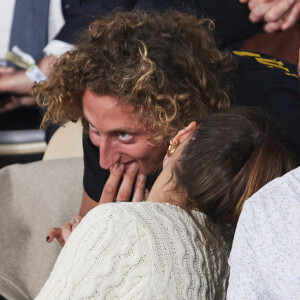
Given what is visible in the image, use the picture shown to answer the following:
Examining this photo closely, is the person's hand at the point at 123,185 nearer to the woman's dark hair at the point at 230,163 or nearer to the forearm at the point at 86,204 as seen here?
the forearm at the point at 86,204

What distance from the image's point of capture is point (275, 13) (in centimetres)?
168

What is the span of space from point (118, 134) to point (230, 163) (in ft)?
1.25

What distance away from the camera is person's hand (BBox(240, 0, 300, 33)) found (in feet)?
5.48

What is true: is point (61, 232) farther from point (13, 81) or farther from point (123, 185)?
point (13, 81)

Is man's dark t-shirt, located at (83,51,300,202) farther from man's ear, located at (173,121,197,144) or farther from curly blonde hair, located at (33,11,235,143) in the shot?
man's ear, located at (173,121,197,144)

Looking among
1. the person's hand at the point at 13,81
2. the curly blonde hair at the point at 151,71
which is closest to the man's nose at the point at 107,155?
the curly blonde hair at the point at 151,71

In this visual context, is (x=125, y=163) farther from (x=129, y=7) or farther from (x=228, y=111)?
(x=129, y=7)

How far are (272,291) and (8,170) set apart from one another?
1043mm

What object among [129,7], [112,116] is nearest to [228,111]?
[112,116]

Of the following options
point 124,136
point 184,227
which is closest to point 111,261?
point 184,227

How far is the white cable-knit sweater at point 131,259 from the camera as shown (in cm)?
79

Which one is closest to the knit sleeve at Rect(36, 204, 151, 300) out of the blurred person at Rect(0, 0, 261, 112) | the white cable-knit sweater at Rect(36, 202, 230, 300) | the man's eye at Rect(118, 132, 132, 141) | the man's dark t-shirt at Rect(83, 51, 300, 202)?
the white cable-knit sweater at Rect(36, 202, 230, 300)

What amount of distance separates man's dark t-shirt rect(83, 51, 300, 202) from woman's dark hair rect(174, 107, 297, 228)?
0.24 m

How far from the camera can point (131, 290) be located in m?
0.79
